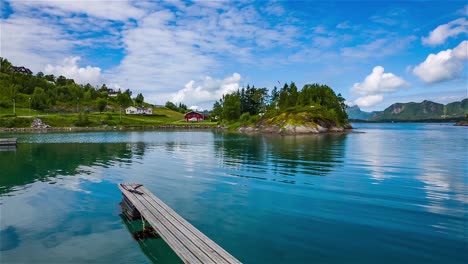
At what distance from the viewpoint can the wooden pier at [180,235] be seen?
38.3ft

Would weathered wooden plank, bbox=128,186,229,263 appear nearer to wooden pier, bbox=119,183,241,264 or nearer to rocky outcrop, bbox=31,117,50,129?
Answer: wooden pier, bbox=119,183,241,264

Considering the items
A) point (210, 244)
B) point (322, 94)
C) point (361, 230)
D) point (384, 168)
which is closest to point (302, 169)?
point (384, 168)

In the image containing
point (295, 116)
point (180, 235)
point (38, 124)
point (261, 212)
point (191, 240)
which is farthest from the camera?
point (38, 124)

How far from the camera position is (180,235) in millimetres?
13961

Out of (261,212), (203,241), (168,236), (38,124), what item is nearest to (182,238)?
(168,236)

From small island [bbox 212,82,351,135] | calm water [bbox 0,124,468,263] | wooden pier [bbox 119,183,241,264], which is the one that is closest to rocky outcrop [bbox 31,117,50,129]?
small island [bbox 212,82,351,135]

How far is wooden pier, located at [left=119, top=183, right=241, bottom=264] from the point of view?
38.3 ft

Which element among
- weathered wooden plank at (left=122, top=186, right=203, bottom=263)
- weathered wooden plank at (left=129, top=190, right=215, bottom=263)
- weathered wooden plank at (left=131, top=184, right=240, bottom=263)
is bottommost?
weathered wooden plank at (left=122, top=186, right=203, bottom=263)

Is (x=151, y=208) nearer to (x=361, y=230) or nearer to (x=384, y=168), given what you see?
(x=361, y=230)

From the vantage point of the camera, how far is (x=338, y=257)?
48.2 ft

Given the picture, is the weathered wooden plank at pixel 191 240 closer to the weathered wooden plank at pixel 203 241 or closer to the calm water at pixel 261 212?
the weathered wooden plank at pixel 203 241

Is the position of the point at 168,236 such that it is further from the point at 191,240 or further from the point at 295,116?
the point at 295,116

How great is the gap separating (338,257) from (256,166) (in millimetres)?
27674

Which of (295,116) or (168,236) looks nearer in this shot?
(168,236)
